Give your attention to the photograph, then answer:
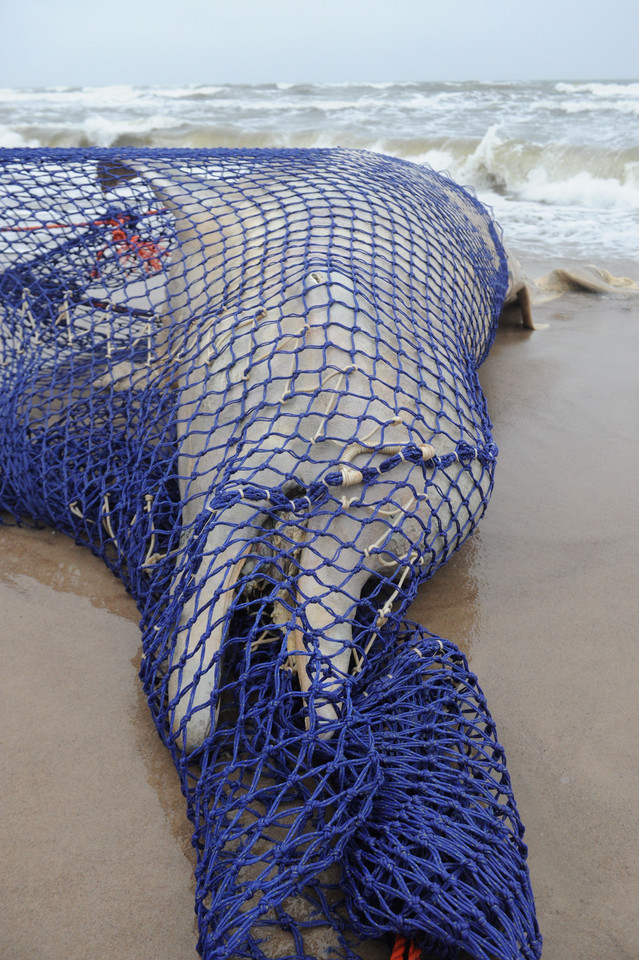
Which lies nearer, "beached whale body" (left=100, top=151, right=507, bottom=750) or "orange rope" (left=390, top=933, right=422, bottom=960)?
"orange rope" (left=390, top=933, right=422, bottom=960)

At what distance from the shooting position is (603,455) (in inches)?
110

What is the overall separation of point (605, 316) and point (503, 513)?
2.41 m

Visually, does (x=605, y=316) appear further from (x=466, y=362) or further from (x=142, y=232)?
(x=142, y=232)

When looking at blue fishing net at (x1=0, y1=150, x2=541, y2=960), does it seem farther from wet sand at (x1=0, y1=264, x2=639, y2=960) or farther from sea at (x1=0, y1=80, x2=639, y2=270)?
sea at (x1=0, y1=80, x2=639, y2=270)

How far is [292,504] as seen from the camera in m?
1.62

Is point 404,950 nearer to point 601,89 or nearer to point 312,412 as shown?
point 312,412

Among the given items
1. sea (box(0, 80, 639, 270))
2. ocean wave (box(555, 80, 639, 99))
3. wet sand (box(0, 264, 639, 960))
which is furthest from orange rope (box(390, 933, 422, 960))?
ocean wave (box(555, 80, 639, 99))

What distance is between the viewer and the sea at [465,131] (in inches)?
→ 290

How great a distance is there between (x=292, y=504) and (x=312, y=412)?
25 cm

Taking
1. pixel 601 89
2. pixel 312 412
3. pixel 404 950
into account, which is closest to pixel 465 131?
pixel 601 89

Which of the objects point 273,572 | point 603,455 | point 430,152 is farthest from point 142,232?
point 430,152

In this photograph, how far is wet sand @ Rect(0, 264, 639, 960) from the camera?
1.33 meters

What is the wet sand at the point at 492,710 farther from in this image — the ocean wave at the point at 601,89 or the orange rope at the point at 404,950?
the ocean wave at the point at 601,89

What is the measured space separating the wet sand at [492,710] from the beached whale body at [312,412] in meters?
0.23
